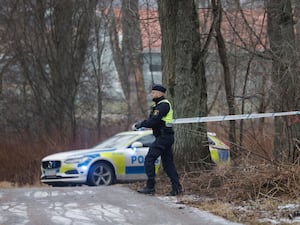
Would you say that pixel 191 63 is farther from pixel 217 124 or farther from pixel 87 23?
pixel 87 23

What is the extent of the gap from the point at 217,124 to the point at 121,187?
3.17 meters

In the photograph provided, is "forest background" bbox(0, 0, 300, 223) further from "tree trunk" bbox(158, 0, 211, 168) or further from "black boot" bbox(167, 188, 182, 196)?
"black boot" bbox(167, 188, 182, 196)

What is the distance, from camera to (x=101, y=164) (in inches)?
592

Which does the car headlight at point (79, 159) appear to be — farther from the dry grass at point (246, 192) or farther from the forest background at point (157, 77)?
the dry grass at point (246, 192)

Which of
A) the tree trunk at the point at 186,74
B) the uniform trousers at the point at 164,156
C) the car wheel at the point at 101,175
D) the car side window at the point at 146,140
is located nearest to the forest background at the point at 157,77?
the tree trunk at the point at 186,74

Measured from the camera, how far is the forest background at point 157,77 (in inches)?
417

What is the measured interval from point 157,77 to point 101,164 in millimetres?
17421

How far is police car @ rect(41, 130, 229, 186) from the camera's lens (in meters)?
14.9

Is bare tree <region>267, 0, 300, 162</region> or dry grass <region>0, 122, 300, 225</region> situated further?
bare tree <region>267, 0, 300, 162</region>

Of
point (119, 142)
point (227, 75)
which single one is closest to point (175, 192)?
point (119, 142)

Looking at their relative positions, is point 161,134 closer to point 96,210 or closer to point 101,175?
point 96,210

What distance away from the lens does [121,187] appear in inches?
461

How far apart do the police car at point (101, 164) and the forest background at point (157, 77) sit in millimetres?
2202

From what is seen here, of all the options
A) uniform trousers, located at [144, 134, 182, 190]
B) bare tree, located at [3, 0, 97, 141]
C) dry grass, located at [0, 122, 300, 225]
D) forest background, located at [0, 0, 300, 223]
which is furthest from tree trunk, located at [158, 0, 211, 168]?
bare tree, located at [3, 0, 97, 141]
